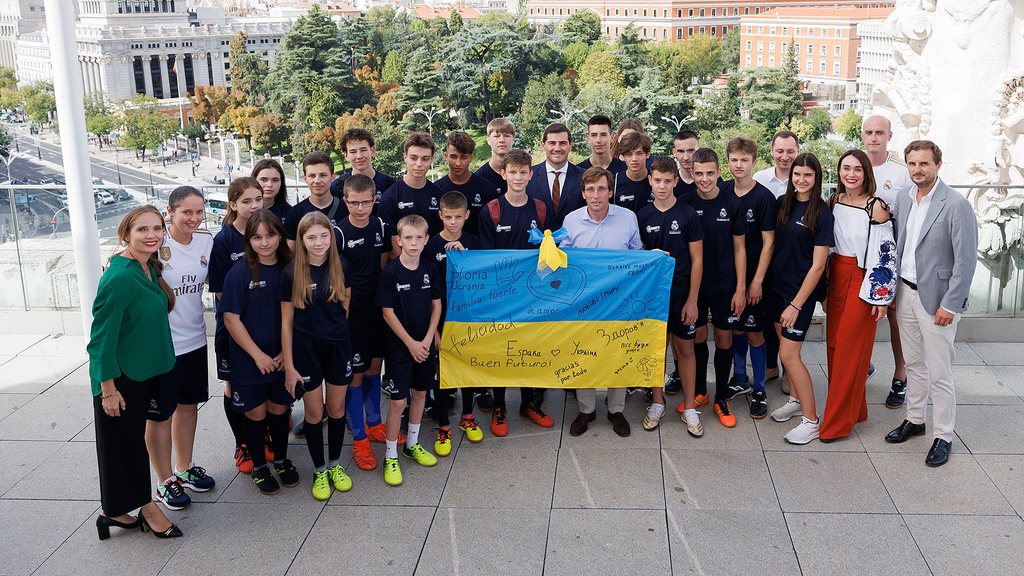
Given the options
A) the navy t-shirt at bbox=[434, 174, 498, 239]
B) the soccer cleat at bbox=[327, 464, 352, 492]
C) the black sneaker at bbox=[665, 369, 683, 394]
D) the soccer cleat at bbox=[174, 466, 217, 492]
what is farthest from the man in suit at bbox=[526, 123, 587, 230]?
the soccer cleat at bbox=[174, 466, 217, 492]

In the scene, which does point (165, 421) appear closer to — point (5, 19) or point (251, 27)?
point (251, 27)

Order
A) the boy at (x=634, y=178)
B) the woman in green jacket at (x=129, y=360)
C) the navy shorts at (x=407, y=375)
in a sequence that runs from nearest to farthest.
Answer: the woman in green jacket at (x=129, y=360)
the navy shorts at (x=407, y=375)
the boy at (x=634, y=178)

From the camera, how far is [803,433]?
4.95m

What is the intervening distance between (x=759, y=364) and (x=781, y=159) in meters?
1.34

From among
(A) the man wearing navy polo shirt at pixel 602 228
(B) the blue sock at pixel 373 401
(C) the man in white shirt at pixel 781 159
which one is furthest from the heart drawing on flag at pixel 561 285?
(C) the man in white shirt at pixel 781 159

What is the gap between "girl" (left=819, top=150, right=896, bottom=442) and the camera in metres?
4.71

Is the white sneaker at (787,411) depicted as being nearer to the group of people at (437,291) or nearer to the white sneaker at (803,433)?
the group of people at (437,291)

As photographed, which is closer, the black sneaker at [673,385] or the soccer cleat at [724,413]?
the soccer cleat at [724,413]

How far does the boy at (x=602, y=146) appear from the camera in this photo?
5672mm

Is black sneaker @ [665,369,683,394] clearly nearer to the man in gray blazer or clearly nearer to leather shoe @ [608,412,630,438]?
leather shoe @ [608,412,630,438]

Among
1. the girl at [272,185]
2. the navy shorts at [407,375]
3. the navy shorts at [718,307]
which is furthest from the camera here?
the navy shorts at [718,307]

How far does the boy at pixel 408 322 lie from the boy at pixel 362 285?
0.52ft

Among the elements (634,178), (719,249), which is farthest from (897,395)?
(634,178)

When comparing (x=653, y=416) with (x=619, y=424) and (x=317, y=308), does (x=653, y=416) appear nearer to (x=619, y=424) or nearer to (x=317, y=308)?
(x=619, y=424)
